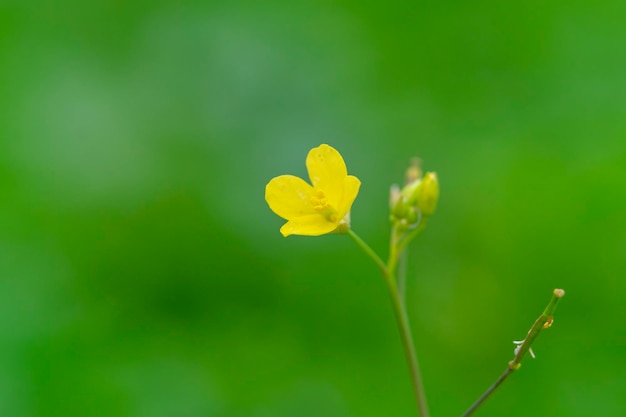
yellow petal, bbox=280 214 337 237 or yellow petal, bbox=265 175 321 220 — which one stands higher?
yellow petal, bbox=265 175 321 220

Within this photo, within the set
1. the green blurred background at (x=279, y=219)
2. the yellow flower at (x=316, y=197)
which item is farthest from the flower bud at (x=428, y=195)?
the green blurred background at (x=279, y=219)

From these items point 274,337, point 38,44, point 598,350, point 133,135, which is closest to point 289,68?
point 133,135

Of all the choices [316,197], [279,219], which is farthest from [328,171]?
[279,219]

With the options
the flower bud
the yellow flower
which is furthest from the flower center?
the flower bud

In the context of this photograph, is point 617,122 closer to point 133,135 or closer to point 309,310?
point 309,310

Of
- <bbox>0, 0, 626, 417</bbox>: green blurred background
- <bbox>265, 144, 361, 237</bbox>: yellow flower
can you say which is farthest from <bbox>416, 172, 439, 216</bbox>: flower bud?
<bbox>0, 0, 626, 417</bbox>: green blurred background

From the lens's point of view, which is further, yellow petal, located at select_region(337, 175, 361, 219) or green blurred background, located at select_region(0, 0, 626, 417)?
green blurred background, located at select_region(0, 0, 626, 417)

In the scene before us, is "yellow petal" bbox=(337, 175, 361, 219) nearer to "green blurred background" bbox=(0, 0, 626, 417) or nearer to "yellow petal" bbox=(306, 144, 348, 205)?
"yellow petal" bbox=(306, 144, 348, 205)
